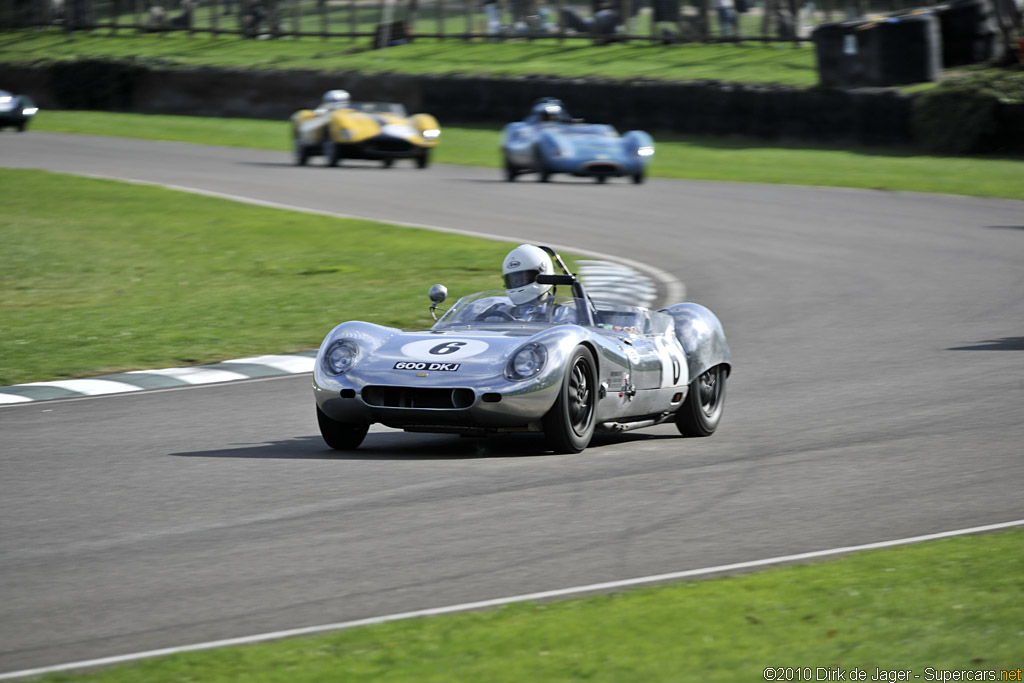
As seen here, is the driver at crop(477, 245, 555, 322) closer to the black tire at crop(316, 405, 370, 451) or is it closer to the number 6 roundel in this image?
the number 6 roundel

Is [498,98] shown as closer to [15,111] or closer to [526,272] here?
[15,111]

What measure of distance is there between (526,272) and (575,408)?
106cm

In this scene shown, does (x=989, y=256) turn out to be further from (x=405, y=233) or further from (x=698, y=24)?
(x=698, y=24)

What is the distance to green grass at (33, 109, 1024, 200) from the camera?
89.0 feet

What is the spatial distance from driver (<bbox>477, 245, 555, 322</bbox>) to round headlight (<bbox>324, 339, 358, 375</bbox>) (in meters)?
1.00

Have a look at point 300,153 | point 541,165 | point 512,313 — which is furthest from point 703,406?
point 300,153

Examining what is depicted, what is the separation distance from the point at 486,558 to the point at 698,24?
37.8 metres

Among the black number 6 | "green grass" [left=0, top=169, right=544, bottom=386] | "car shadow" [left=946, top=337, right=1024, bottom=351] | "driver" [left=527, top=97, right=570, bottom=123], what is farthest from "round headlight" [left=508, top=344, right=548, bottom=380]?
"driver" [left=527, top=97, right=570, bottom=123]

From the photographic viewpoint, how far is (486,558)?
230 inches

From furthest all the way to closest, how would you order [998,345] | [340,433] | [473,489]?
1. [998,345]
2. [340,433]
3. [473,489]

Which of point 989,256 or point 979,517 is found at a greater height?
point 979,517

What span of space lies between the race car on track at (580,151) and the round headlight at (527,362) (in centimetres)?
1932

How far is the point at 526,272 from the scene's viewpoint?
912 cm

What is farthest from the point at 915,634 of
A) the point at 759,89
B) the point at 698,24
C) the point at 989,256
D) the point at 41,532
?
the point at 698,24
